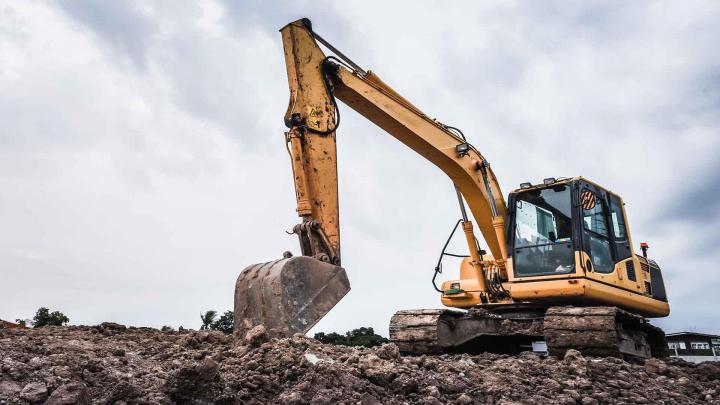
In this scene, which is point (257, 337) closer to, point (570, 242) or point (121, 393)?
point (121, 393)

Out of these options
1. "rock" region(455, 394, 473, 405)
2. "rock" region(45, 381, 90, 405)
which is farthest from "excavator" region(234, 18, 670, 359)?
"rock" region(45, 381, 90, 405)

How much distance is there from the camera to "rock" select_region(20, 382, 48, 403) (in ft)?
11.6

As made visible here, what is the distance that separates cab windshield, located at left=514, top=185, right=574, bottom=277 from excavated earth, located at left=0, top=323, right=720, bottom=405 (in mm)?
1601

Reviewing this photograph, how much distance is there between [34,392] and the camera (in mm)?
3564

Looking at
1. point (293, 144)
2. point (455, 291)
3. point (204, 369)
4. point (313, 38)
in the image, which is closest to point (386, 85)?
point (313, 38)

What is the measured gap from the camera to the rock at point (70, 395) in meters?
3.51

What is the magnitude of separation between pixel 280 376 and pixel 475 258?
5.21 metres

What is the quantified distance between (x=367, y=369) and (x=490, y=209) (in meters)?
4.74

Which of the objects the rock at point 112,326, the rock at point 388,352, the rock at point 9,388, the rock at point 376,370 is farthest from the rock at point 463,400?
the rock at point 112,326

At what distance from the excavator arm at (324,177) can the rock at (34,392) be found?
7.10 ft

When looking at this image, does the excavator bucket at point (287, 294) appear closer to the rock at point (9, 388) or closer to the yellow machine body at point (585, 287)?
the rock at point (9, 388)

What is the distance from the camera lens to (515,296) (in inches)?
320

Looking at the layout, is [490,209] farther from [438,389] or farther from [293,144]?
[438,389]

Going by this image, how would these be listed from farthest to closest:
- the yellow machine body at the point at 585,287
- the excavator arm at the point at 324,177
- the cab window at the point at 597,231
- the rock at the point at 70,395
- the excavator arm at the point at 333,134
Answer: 1. the cab window at the point at 597,231
2. the yellow machine body at the point at 585,287
3. the excavator arm at the point at 333,134
4. the excavator arm at the point at 324,177
5. the rock at the point at 70,395
